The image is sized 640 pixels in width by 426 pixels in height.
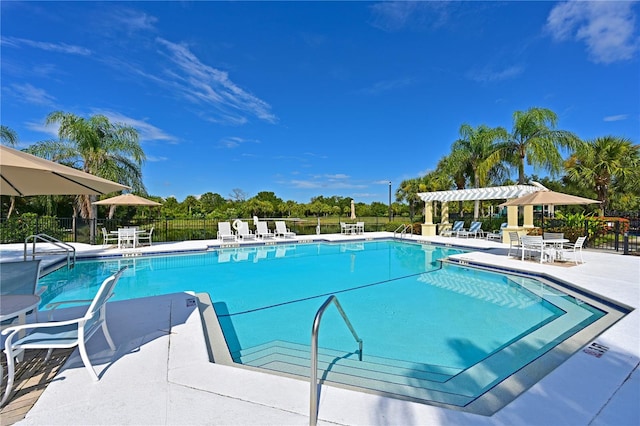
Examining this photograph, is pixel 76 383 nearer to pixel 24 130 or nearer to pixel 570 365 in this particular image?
pixel 570 365

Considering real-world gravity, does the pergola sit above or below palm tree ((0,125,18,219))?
below

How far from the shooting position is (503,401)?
2301 mm

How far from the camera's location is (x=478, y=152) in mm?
19578

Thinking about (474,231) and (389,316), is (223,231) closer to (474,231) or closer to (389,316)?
(389,316)

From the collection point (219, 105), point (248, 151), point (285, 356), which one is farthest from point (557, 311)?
point (248, 151)

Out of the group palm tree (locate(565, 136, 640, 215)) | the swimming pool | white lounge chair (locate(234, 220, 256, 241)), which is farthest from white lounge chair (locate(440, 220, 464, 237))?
white lounge chair (locate(234, 220, 256, 241))

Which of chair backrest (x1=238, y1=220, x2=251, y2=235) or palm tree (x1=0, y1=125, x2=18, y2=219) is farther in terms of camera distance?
palm tree (x1=0, y1=125, x2=18, y2=219)

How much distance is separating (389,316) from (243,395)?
345cm

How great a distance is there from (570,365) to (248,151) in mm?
32464

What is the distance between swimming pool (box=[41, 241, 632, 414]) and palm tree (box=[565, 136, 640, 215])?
1315 cm

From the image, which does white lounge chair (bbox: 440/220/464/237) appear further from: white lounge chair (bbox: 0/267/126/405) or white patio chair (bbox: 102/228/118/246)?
white lounge chair (bbox: 0/267/126/405)

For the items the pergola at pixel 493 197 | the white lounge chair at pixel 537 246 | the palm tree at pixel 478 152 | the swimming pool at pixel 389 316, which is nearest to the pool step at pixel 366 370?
the swimming pool at pixel 389 316

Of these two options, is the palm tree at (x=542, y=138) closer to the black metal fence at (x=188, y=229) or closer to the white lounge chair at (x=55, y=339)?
the black metal fence at (x=188, y=229)

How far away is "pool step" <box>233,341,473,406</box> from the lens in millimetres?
2779
